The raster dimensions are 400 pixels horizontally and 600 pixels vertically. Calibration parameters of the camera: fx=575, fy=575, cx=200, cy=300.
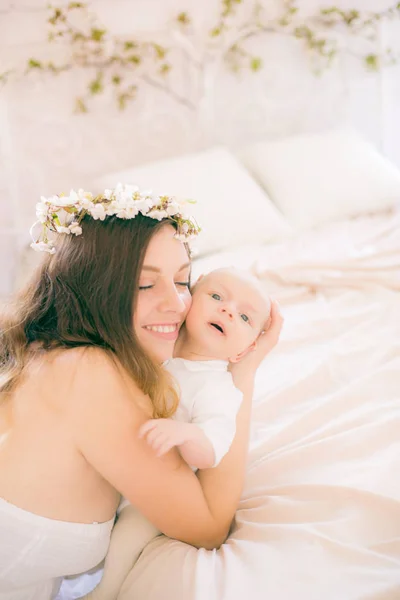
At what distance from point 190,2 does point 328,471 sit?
107 inches

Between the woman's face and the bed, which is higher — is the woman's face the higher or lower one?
the higher one

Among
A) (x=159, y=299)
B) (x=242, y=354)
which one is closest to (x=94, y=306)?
(x=159, y=299)

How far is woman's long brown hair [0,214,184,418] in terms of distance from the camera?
3.41 feet

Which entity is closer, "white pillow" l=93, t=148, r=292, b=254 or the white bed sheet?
the white bed sheet

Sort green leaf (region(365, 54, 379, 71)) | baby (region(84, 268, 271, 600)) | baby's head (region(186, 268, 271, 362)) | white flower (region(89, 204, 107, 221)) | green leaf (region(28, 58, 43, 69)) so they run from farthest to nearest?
green leaf (region(365, 54, 379, 71)), green leaf (region(28, 58, 43, 69)), baby's head (region(186, 268, 271, 362)), white flower (region(89, 204, 107, 221)), baby (region(84, 268, 271, 600))

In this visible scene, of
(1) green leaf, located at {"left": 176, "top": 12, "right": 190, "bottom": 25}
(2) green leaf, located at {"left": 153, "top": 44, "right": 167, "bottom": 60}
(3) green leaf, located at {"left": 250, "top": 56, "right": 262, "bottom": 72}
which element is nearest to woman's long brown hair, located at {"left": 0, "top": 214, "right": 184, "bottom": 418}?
(2) green leaf, located at {"left": 153, "top": 44, "right": 167, "bottom": 60}

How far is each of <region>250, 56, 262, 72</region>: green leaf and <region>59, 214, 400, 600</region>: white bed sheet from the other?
1805mm

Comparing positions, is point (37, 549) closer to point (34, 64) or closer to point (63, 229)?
point (63, 229)

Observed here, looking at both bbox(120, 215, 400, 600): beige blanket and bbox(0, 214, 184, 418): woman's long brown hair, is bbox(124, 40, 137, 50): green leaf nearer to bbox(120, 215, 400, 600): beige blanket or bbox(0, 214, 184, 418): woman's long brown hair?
bbox(120, 215, 400, 600): beige blanket

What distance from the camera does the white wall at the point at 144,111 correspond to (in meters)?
2.79

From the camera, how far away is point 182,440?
0.94 metres

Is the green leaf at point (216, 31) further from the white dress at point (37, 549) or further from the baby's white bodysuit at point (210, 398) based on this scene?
the white dress at point (37, 549)

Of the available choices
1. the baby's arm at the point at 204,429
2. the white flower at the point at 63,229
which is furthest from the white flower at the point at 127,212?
the baby's arm at the point at 204,429

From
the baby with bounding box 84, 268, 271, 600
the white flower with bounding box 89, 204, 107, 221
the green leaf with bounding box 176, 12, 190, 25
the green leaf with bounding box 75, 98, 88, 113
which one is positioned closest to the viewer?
the baby with bounding box 84, 268, 271, 600
